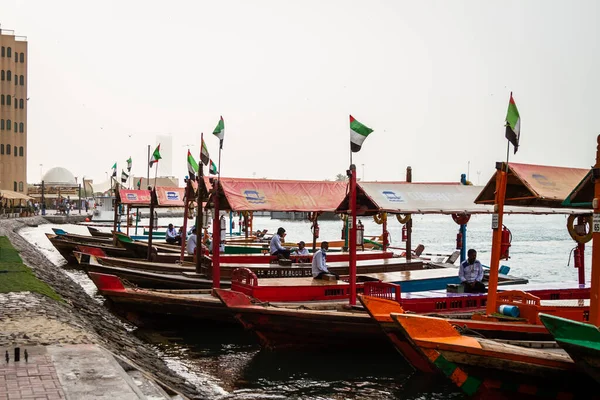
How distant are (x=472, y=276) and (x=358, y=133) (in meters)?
4.02

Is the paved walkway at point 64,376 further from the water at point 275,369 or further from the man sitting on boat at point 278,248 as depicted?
the man sitting on boat at point 278,248

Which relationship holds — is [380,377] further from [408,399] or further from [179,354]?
[179,354]

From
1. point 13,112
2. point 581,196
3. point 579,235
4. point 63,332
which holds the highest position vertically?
point 13,112

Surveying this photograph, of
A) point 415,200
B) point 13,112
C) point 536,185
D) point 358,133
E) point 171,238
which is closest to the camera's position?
point 536,185

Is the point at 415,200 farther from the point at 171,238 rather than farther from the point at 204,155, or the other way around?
the point at 171,238

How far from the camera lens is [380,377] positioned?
527 inches

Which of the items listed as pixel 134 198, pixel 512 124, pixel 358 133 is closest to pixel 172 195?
pixel 134 198

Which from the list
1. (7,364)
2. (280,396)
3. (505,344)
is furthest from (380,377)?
(7,364)

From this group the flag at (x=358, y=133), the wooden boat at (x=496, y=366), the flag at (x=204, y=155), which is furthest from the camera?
the flag at (x=204, y=155)

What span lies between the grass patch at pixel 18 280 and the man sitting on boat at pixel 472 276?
9.02 metres

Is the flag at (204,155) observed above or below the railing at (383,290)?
above

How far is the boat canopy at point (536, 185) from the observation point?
11492mm

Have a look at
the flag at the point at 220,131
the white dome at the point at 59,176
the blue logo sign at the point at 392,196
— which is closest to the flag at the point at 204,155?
the flag at the point at 220,131

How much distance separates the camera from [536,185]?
456 inches
